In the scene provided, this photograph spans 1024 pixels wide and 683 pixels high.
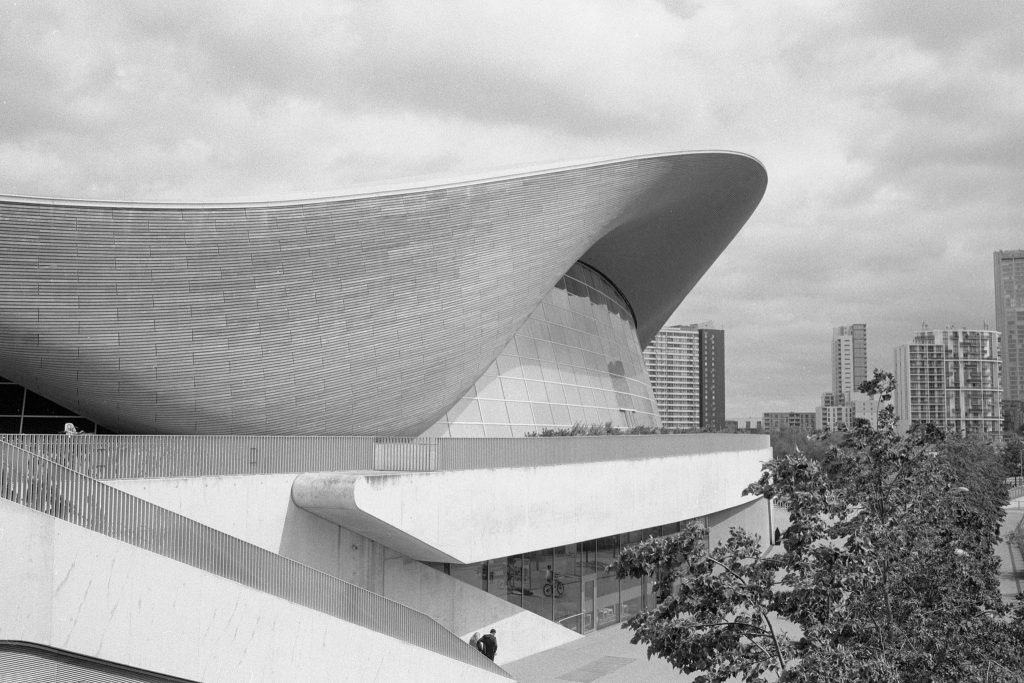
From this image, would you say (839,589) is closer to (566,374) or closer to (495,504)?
(495,504)

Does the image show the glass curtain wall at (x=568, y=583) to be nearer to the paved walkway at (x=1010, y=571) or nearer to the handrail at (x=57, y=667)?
the handrail at (x=57, y=667)

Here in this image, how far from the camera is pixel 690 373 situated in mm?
185875

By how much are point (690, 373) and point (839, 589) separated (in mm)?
179421

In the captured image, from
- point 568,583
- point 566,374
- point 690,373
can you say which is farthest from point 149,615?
point 690,373

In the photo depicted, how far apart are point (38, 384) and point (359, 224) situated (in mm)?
8097

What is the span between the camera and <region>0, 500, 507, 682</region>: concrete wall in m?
12.2

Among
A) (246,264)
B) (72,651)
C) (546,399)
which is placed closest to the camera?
(72,651)

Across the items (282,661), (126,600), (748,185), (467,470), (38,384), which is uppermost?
(748,185)

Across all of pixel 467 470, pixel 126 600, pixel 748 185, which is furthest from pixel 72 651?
pixel 748 185

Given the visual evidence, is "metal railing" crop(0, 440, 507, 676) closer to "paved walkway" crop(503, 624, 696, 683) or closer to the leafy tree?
"paved walkway" crop(503, 624, 696, 683)

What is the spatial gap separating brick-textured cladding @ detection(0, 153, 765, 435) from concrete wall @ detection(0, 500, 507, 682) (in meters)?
7.57

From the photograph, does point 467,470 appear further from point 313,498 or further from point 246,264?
point 246,264

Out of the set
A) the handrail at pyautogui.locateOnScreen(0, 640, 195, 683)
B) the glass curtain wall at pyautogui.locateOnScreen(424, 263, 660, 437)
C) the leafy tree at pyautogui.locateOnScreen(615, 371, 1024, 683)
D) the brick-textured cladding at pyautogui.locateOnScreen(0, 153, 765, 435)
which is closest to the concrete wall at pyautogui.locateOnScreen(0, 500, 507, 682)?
the handrail at pyautogui.locateOnScreen(0, 640, 195, 683)

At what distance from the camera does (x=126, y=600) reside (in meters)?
13.2
